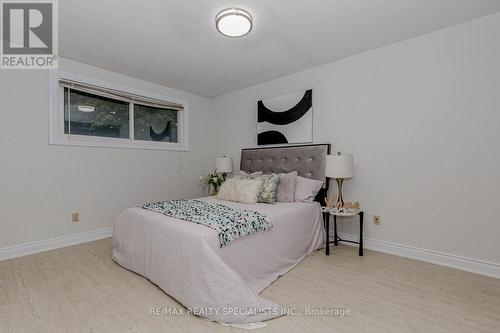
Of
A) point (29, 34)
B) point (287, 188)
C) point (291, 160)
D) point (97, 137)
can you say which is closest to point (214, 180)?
point (291, 160)

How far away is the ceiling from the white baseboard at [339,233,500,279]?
2.28 m

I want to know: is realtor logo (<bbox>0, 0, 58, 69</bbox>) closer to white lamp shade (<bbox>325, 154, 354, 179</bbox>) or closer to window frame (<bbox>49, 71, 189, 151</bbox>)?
window frame (<bbox>49, 71, 189, 151</bbox>)

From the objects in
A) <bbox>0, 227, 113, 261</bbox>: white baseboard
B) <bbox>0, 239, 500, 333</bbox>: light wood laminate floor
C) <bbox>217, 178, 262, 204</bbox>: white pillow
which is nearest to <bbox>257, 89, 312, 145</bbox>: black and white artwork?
<bbox>217, 178, 262, 204</bbox>: white pillow

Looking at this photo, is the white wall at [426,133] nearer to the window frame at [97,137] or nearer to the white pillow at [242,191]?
the white pillow at [242,191]

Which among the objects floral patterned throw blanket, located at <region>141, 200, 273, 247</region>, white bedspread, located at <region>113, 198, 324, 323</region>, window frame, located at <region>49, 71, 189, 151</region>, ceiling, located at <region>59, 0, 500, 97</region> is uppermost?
ceiling, located at <region>59, 0, 500, 97</region>

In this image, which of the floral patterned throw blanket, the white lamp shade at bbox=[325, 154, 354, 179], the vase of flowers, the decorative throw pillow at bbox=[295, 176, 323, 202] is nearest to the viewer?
the floral patterned throw blanket

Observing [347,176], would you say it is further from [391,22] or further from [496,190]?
[391,22]

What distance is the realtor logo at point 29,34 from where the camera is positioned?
7.09ft

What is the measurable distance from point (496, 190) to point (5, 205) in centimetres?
495

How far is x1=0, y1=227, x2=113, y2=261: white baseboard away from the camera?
8.81ft

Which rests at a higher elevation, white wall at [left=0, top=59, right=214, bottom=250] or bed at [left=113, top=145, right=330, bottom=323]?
white wall at [left=0, top=59, right=214, bottom=250]

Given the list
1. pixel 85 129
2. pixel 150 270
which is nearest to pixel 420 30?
pixel 150 270

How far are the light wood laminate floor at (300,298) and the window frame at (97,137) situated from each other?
147 centimetres

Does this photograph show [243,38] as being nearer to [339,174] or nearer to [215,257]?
[339,174]
